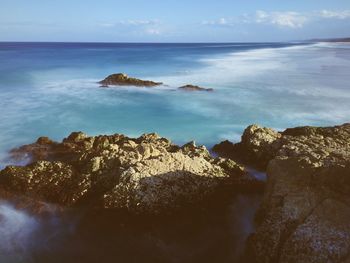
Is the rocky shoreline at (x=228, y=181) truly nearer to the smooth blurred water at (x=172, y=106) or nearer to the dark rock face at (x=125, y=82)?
the smooth blurred water at (x=172, y=106)

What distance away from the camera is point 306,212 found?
6.66 m

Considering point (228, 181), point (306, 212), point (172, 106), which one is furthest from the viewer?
point (172, 106)

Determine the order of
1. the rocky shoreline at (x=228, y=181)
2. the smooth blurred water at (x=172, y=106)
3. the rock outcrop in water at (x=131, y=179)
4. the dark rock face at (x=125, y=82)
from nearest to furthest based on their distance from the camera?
the rocky shoreline at (x=228, y=181) < the rock outcrop in water at (x=131, y=179) < the smooth blurred water at (x=172, y=106) < the dark rock face at (x=125, y=82)

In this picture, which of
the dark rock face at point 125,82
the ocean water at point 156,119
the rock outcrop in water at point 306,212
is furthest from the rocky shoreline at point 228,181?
the dark rock face at point 125,82

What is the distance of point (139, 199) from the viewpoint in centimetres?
848

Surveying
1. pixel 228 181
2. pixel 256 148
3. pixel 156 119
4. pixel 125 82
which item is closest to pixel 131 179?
pixel 228 181

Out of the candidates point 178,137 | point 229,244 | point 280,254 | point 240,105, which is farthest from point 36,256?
point 240,105

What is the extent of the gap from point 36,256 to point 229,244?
13.8ft

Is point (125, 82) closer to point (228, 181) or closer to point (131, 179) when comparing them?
point (228, 181)

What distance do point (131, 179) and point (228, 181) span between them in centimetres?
276

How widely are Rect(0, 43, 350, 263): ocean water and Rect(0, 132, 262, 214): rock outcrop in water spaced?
0.53 metres

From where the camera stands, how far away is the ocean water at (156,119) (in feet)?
25.0

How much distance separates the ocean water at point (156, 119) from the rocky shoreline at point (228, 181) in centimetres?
59

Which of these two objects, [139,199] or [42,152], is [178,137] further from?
[139,199]
